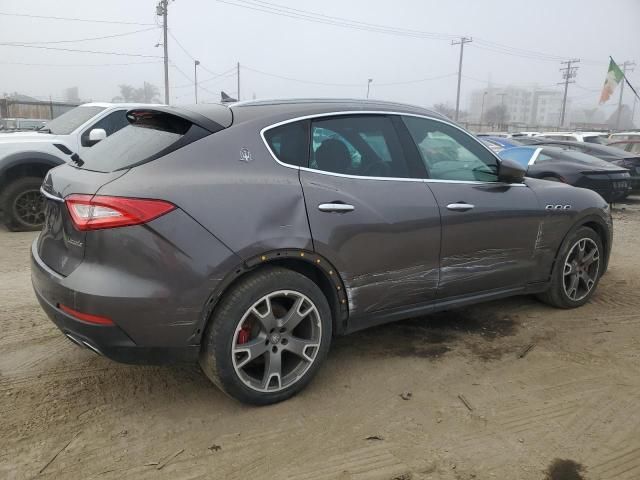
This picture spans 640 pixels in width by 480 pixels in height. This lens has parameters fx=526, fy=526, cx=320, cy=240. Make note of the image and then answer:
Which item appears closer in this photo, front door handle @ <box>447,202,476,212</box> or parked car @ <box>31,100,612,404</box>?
parked car @ <box>31,100,612,404</box>

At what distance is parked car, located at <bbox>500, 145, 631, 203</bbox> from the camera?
9.88 m

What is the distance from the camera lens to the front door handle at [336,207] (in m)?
2.95

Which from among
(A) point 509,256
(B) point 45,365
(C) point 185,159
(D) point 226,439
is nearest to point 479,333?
(A) point 509,256

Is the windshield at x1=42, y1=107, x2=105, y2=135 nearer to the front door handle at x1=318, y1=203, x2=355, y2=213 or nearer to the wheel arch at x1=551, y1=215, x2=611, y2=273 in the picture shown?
the front door handle at x1=318, y1=203, x2=355, y2=213

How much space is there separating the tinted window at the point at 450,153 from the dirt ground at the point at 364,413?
1.23 metres

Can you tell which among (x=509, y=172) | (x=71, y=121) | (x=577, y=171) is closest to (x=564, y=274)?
(x=509, y=172)

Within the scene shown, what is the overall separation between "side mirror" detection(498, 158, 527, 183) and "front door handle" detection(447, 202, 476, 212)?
1.49 ft

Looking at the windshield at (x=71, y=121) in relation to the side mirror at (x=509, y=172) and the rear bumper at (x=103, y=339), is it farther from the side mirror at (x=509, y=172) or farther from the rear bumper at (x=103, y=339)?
the side mirror at (x=509, y=172)

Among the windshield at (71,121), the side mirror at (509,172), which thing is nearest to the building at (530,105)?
the windshield at (71,121)

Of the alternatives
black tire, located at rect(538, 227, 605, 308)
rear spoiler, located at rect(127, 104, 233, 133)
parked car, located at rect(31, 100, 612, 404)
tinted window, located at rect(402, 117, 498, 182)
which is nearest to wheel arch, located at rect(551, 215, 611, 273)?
black tire, located at rect(538, 227, 605, 308)

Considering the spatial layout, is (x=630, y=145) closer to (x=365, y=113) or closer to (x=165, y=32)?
(x=365, y=113)

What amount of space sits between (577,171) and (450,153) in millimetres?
7291

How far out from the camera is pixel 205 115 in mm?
2936

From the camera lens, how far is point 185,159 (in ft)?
8.74
